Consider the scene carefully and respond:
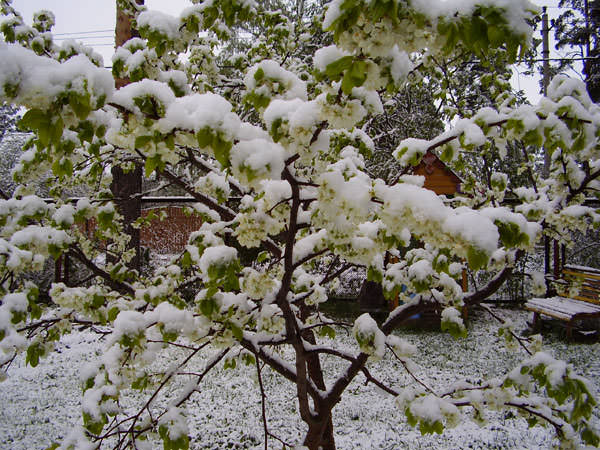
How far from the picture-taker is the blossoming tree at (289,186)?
872 mm

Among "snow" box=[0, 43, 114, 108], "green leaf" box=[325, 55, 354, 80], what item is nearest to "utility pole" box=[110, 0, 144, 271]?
"snow" box=[0, 43, 114, 108]

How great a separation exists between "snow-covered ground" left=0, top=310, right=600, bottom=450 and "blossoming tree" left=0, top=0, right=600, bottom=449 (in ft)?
3.37

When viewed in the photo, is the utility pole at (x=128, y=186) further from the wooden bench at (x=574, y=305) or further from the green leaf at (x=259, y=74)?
the wooden bench at (x=574, y=305)

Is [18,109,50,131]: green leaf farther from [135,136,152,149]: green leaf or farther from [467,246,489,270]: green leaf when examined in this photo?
[467,246,489,270]: green leaf

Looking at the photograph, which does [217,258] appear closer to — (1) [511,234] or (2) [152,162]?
(2) [152,162]

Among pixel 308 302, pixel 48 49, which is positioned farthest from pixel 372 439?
pixel 48 49

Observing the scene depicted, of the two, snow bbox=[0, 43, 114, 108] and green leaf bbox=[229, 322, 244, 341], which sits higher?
snow bbox=[0, 43, 114, 108]

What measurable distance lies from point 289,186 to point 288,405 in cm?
298

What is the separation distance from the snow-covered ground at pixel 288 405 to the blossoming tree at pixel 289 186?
1.03 meters

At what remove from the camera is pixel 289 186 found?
1.56m

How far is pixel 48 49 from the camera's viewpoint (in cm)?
229

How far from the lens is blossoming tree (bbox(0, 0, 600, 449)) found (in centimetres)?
87

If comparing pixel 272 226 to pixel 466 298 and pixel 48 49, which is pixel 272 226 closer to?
pixel 466 298

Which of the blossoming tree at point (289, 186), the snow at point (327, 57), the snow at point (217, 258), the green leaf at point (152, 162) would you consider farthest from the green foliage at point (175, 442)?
the snow at point (327, 57)
